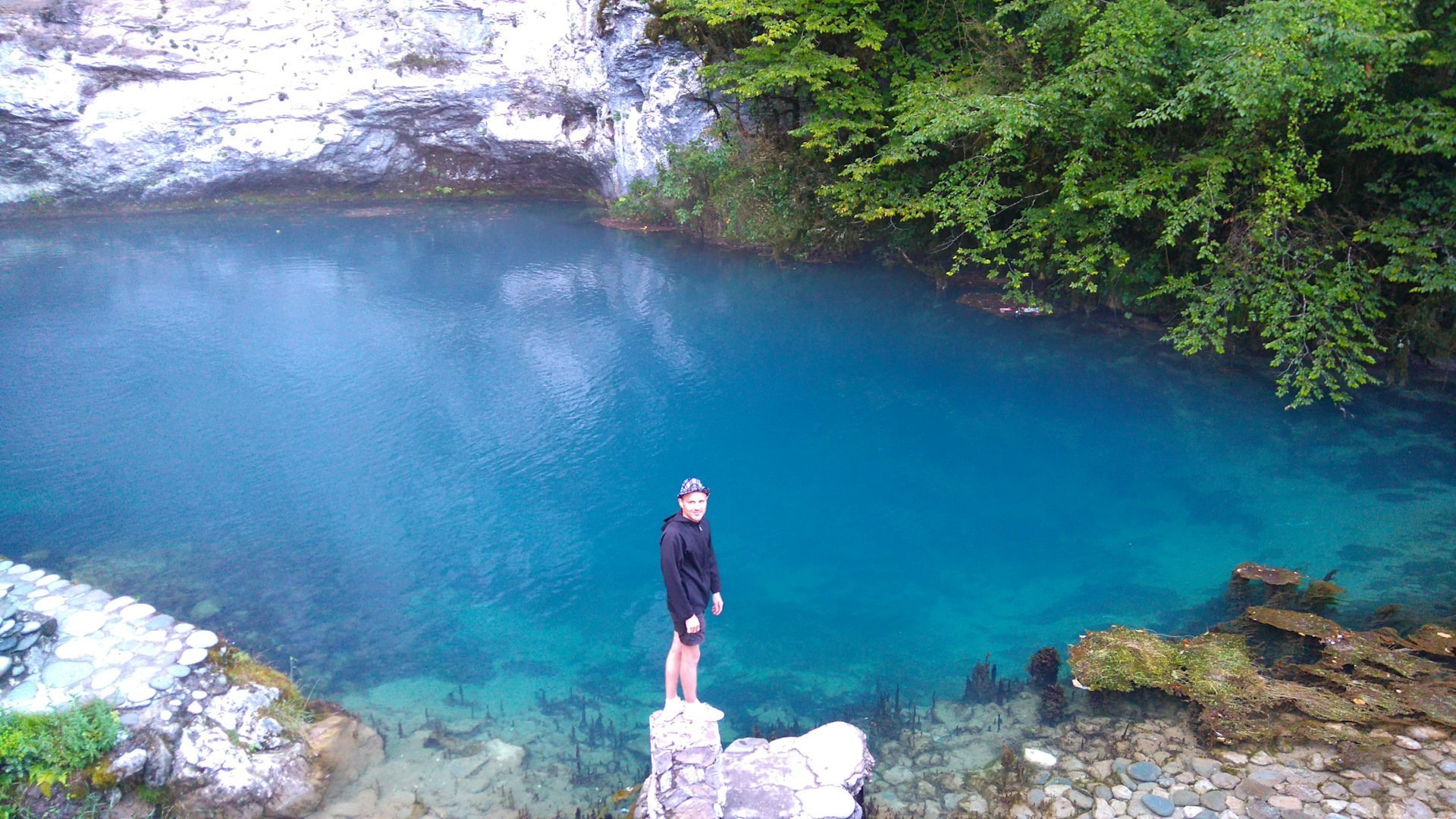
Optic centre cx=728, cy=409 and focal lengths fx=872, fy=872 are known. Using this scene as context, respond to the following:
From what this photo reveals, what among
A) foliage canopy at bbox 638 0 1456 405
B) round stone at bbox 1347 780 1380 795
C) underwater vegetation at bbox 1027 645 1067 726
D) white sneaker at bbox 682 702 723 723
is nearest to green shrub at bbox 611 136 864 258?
foliage canopy at bbox 638 0 1456 405

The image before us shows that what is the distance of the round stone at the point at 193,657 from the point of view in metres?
6.43

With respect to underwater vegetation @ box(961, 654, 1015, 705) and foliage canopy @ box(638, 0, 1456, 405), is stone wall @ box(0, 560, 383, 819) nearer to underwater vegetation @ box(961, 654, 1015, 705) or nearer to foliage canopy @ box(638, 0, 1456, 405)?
underwater vegetation @ box(961, 654, 1015, 705)

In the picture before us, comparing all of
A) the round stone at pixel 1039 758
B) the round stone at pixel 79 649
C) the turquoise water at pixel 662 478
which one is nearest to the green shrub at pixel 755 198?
the turquoise water at pixel 662 478

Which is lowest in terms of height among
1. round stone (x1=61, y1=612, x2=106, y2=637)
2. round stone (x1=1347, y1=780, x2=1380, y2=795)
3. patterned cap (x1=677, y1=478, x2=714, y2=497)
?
round stone (x1=61, y1=612, x2=106, y2=637)

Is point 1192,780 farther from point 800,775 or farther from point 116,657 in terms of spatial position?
point 116,657

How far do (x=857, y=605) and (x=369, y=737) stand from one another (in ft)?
13.8

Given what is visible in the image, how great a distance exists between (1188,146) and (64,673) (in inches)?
503

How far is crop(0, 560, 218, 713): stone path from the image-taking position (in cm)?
604

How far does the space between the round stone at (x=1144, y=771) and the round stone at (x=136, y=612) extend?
7.43m

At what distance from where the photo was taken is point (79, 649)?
21.3ft

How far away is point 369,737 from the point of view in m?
6.39

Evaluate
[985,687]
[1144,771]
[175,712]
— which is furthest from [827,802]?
[175,712]

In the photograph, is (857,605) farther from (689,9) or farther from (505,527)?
(689,9)

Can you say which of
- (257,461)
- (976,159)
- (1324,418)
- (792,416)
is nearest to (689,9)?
(976,159)
